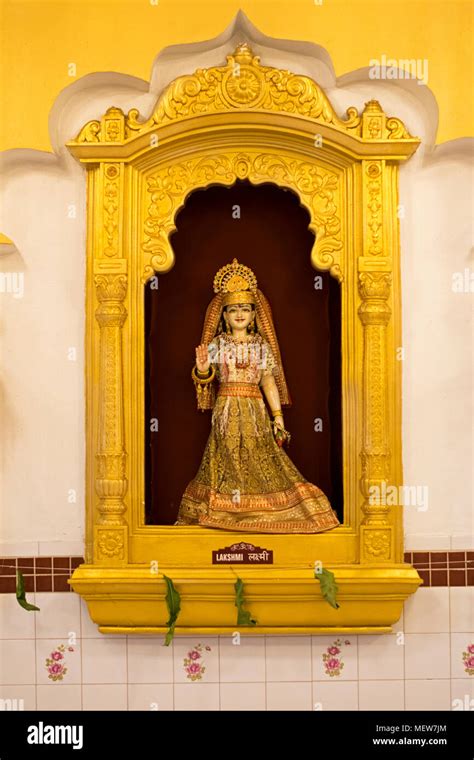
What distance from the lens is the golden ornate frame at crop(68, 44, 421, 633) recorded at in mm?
3684

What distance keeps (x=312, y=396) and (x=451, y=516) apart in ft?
2.61

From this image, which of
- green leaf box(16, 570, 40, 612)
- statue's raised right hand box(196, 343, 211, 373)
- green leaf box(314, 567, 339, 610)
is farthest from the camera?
statue's raised right hand box(196, 343, 211, 373)

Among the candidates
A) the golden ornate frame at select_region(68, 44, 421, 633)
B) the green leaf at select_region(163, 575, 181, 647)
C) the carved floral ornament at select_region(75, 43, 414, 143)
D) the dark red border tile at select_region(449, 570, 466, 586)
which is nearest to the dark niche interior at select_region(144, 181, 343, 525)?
the golden ornate frame at select_region(68, 44, 421, 633)

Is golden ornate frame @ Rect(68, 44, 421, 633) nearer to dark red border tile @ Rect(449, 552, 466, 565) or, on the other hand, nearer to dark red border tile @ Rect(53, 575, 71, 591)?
dark red border tile @ Rect(53, 575, 71, 591)

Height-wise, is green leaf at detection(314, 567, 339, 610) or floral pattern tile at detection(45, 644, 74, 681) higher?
green leaf at detection(314, 567, 339, 610)

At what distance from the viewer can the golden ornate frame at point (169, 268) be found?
12.1ft

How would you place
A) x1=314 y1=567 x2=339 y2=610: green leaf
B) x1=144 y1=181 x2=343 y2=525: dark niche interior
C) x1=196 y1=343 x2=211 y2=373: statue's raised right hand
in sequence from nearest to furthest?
x1=314 y1=567 x2=339 y2=610: green leaf
x1=196 y1=343 x2=211 y2=373: statue's raised right hand
x1=144 y1=181 x2=343 y2=525: dark niche interior

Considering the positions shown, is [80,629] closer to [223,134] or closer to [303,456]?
[303,456]

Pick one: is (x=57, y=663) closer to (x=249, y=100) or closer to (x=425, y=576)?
(x=425, y=576)

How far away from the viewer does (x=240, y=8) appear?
12.1ft

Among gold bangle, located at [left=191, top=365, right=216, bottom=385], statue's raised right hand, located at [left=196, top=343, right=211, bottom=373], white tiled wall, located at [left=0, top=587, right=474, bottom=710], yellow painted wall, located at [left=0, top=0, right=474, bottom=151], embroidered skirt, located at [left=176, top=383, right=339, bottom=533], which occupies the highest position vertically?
yellow painted wall, located at [left=0, top=0, right=474, bottom=151]

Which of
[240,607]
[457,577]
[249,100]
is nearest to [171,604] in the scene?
[240,607]

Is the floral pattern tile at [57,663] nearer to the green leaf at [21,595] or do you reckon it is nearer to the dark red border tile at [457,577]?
the green leaf at [21,595]
